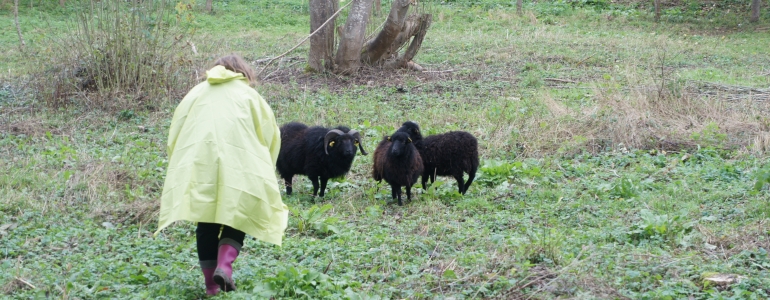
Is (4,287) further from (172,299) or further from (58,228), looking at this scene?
(58,228)

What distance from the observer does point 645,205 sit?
876 centimetres

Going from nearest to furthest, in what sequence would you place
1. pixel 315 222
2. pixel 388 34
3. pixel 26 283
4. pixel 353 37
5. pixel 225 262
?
1. pixel 225 262
2. pixel 26 283
3. pixel 315 222
4. pixel 353 37
5. pixel 388 34

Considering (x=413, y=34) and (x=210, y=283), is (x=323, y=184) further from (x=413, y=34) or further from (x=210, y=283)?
(x=413, y=34)

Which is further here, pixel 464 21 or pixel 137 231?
pixel 464 21

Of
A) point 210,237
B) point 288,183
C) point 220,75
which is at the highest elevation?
point 220,75

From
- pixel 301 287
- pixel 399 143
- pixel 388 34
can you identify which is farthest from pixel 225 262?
pixel 388 34

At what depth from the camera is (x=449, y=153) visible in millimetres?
10156

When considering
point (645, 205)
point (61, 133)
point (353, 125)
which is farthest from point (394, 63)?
point (645, 205)

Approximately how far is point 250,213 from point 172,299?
0.91 metres

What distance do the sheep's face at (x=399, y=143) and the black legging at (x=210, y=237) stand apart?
13.1ft

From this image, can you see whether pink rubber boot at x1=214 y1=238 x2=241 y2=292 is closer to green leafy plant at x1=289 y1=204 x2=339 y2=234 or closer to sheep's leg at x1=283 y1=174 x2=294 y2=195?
green leafy plant at x1=289 y1=204 x2=339 y2=234

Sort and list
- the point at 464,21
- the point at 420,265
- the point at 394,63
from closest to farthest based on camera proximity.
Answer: the point at 420,265, the point at 394,63, the point at 464,21

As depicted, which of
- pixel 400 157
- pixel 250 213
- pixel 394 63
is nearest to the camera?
pixel 250 213

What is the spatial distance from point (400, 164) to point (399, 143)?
0.88 ft
